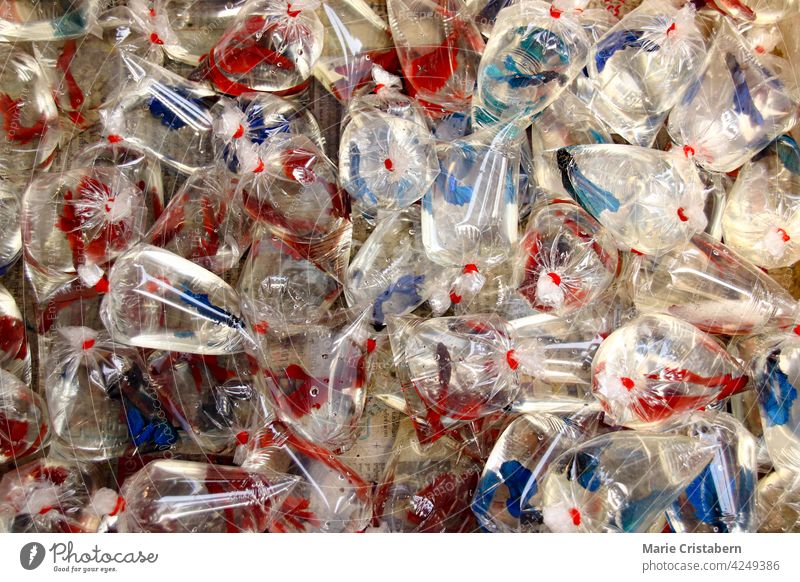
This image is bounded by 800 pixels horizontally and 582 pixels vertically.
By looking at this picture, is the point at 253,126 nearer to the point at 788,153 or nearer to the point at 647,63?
the point at 647,63

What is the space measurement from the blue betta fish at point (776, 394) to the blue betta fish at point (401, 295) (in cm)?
52

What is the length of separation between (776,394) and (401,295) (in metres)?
0.56

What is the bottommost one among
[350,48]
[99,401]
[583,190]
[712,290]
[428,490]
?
[428,490]

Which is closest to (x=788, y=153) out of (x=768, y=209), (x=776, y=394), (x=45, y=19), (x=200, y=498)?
(x=768, y=209)

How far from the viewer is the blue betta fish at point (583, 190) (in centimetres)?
97

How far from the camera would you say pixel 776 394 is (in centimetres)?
96

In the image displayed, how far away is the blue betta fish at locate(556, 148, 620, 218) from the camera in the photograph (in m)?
0.97

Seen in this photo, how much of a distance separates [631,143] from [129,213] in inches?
30.8

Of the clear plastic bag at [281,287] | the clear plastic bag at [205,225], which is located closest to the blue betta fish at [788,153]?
the clear plastic bag at [281,287]

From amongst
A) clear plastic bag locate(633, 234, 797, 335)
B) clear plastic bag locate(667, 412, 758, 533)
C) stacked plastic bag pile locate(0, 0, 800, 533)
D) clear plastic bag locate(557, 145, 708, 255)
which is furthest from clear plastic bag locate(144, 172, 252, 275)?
clear plastic bag locate(667, 412, 758, 533)

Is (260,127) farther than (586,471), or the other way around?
(260,127)

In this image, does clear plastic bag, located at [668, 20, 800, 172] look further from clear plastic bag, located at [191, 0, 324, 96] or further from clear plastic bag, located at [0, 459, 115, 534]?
clear plastic bag, located at [0, 459, 115, 534]

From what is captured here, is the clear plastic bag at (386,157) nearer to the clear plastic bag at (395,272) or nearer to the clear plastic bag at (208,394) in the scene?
the clear plastic bag at (395,272)

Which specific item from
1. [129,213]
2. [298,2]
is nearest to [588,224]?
[298,2]
